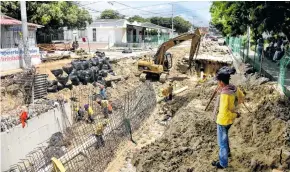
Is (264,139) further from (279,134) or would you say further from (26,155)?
(26,155)

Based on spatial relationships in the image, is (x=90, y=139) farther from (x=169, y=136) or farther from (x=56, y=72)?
(x=56, y=72)

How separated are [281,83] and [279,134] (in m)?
3.80

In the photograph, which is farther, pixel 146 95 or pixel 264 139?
pixel 146 95

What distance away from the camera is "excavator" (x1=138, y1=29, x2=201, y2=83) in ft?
64.5

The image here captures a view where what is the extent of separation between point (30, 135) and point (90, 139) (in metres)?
2.30

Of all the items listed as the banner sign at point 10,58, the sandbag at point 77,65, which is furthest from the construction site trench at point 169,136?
the banner sign at point 10,58

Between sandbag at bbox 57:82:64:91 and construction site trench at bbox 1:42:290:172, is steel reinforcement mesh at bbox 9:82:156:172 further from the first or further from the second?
sandbag at bbox 57:82:64:91

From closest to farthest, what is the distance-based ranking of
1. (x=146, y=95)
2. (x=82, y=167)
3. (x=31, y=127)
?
1. (x=82, y=167)
2. (x=31, y=127)
3. (x=146, y=95)

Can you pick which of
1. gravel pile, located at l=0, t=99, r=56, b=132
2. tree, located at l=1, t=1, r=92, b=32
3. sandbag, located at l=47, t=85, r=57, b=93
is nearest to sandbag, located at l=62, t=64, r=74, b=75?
sandbag, located at l=47, t=85, r=57, b=93

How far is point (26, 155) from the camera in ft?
35.9

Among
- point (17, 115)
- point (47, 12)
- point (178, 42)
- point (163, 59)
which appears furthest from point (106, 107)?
point (47, 12)

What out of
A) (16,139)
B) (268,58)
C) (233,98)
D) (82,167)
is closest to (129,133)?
(82,167)

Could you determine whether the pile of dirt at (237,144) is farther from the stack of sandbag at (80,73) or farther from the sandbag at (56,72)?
the sandbag at (56,72)

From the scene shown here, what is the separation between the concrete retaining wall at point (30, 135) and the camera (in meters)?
10.3
